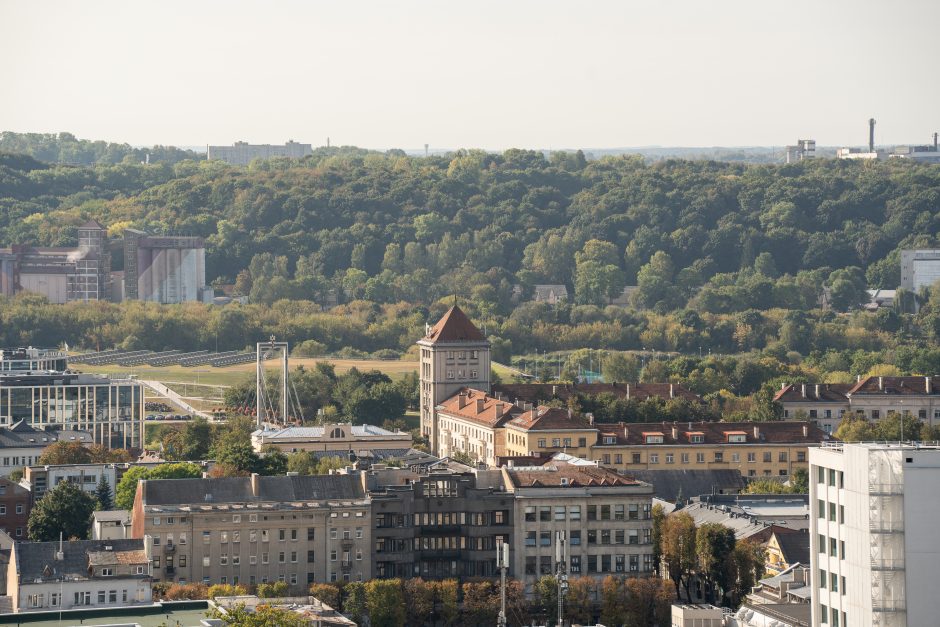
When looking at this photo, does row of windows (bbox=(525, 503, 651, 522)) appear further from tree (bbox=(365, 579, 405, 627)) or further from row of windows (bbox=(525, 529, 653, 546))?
tree (bbox=(365, 579, 405, 627))

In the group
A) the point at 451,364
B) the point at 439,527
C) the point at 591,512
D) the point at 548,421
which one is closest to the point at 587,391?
the point at 451,364

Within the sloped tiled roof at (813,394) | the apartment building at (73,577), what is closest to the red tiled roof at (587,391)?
the sloped tiled roof at (813,394)

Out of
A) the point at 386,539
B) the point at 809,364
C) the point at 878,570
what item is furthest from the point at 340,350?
the point at 878,570

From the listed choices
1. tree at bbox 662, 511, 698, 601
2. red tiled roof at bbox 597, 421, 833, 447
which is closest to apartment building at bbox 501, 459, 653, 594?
tree at bbox 662, 511, 698, 601

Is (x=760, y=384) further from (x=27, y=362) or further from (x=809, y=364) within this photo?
(x=27, y=362)

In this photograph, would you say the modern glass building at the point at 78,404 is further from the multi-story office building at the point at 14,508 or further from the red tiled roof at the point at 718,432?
the multi-story office building at the point at 14,508
